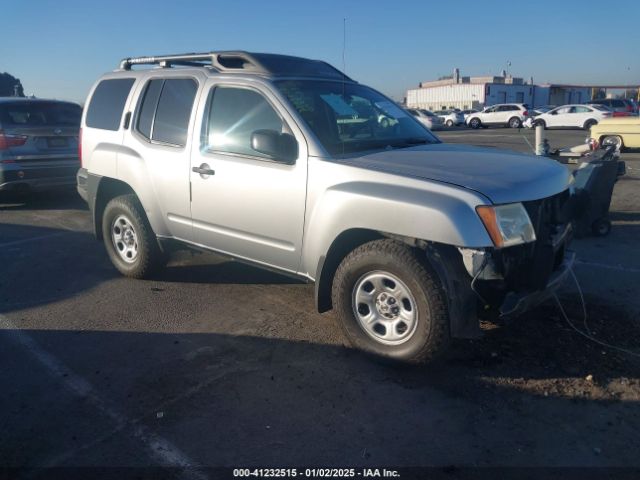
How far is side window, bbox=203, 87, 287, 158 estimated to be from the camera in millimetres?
4418

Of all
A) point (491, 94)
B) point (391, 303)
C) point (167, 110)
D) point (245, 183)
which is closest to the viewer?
point (391, 303)

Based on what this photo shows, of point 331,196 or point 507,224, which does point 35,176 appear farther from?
point 507,224

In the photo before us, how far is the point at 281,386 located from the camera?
361 centimetres

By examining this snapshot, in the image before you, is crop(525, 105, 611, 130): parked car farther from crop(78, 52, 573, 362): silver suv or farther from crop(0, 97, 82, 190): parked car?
crop(78, 52, 573, 362): silver suv

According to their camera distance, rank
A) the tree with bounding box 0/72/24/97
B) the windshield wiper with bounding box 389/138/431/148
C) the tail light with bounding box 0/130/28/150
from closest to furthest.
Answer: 1. the windshield wiper with bounding box 389/138/431/148
2. the tail light with bounding box 0/130/28/150
3. the tree with bounding box 0/72/24/97

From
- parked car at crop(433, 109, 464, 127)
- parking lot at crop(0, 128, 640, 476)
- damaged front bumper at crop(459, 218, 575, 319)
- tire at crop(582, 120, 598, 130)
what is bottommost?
parking lot at crop(0, 128, 640, 476)

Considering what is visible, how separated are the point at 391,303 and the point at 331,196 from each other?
2.78 feet

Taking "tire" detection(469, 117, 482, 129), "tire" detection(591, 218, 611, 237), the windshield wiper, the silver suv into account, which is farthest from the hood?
"tire" detection(469, 117, 482, 129)

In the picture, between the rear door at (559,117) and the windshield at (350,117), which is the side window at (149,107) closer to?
the windshield at (350,117)

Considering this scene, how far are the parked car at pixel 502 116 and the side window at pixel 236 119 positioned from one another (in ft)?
112

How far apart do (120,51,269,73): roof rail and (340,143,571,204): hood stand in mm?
1423

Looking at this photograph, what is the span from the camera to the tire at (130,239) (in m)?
5.48

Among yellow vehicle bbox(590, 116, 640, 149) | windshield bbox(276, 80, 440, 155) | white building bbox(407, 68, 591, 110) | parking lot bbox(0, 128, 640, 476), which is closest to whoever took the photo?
parking lot bbox(0, 128, 640, 476)

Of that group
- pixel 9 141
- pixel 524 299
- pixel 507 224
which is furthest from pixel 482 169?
pixel 9 141
